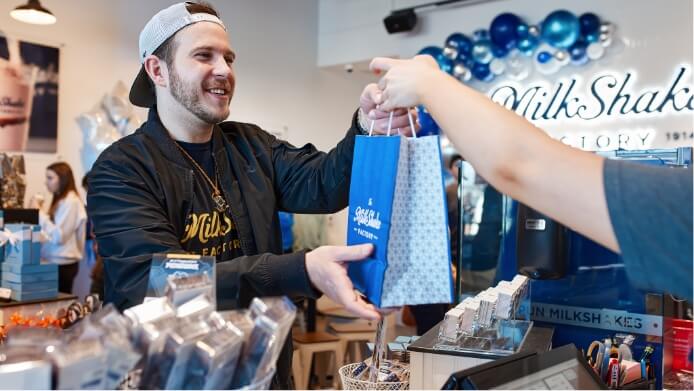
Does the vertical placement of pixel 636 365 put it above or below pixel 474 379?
below

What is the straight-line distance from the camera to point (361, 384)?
55.3 inches

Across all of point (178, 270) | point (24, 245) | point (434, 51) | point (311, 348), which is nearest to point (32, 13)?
point (24, 245)

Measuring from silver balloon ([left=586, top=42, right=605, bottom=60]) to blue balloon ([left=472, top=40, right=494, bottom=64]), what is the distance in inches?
36.3

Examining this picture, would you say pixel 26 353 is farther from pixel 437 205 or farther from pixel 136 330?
pixel 437 205

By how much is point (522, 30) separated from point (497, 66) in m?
0.41

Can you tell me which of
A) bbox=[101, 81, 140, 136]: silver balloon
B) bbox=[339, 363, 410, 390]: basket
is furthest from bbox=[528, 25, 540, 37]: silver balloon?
bbox=[339, 363, 410, 390]: basket

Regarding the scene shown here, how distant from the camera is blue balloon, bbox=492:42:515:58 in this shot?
582 cm

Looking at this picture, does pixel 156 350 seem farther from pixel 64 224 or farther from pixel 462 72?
pixel 462 72

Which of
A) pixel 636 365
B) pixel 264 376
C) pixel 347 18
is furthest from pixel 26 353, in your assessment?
pixel 347 18

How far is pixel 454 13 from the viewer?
639 cm

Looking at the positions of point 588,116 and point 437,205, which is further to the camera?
point 588,116

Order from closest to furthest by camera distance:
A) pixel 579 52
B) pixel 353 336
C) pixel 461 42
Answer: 1. pixel 353 336
2. pixel 579 52
3. pixel 461 42

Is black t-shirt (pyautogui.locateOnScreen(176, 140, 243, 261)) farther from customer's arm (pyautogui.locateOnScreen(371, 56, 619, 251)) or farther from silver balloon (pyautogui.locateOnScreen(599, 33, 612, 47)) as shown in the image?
silver balloon (pyautogui.locateOnScreen(599, 33, 612, 47))

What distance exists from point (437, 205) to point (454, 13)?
18.9 feet
